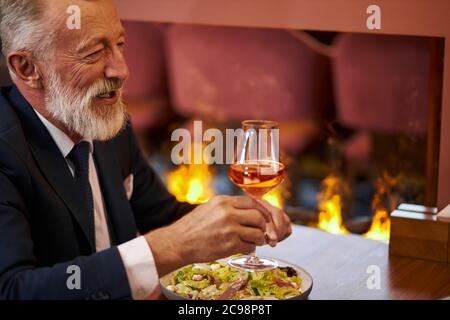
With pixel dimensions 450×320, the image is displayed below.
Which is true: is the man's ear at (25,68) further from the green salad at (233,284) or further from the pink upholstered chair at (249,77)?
the pink upholstered chair at (249,77)

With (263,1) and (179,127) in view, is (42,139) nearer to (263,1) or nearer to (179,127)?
(263,1)

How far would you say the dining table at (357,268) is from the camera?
152 centimetres

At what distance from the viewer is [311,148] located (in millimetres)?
3092

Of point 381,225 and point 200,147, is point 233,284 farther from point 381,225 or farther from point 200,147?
point 200,147

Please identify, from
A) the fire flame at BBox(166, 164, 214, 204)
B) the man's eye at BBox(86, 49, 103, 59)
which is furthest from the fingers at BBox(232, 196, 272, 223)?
the fire flame at BBox(166, 164, 214, 204)

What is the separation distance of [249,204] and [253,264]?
0.65 feet

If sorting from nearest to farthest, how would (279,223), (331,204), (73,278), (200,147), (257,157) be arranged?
(73,278), (257,157), (279,223), (331,204), (200,147)

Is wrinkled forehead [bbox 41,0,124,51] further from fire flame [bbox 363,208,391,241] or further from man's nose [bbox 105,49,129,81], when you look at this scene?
fire flame [bbox 363,208,391,241]

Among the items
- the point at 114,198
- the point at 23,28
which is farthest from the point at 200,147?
the point at 23,28

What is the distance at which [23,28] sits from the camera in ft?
5.22

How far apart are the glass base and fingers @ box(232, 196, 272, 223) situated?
5.9 inches

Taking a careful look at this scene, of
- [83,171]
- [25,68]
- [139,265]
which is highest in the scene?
[25,68]
